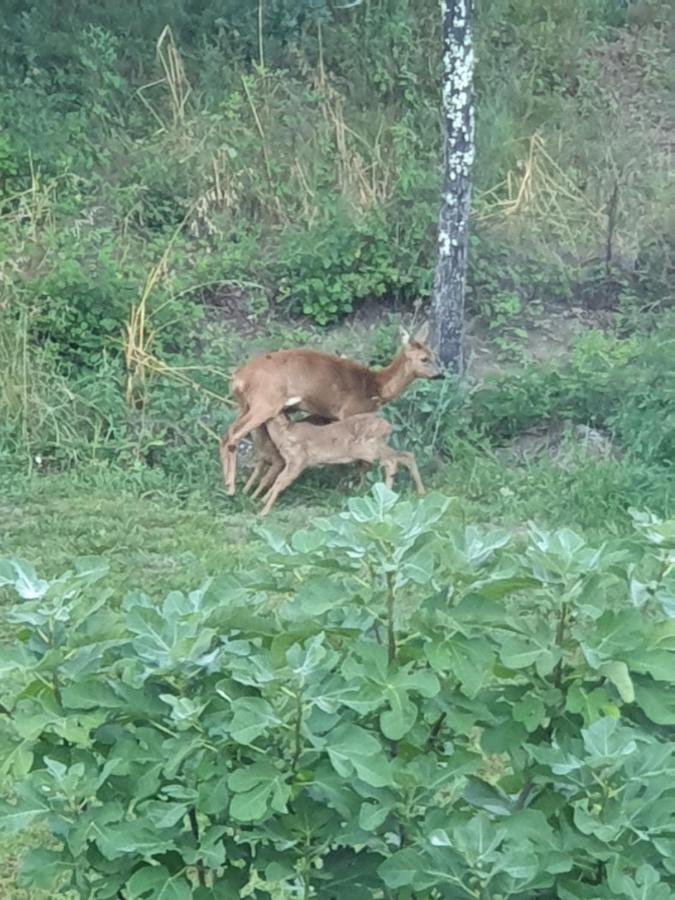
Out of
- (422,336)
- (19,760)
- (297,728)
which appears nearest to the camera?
(297,728)

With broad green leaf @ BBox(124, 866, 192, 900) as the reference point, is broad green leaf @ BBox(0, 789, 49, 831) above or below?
above

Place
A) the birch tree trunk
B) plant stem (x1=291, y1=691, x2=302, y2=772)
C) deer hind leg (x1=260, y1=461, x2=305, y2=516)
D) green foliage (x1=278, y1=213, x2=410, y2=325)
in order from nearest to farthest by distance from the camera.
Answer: plant stem (x1=291, y1=691, x2=302, y2=772)
deer hind leg (x1=260, y1=461, x2=305, y2=516)
the birch tree trunk
green foliage (x1=278, y1=213, x2=410, y2=325)

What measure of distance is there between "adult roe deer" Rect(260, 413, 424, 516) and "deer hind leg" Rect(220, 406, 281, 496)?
8.4 inches

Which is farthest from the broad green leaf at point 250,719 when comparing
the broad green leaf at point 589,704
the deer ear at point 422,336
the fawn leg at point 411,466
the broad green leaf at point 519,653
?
the deer ear at point 422,336

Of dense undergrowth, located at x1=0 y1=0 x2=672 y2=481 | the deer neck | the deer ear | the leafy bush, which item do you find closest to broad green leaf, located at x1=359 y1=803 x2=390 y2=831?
the leafy bush

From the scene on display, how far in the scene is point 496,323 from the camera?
12023mm

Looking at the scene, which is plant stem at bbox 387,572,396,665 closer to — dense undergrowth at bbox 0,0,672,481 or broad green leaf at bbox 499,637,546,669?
broad green leaf at bbox 499,637,546,669

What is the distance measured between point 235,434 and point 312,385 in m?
0.59

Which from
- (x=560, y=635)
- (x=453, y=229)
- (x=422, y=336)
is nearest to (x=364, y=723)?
(x=560, y=635)

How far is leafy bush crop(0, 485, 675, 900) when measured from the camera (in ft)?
8.89

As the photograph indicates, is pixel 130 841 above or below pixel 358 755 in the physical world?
below

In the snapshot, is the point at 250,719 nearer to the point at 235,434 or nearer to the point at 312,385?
the point at 235,434

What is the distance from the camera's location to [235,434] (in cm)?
Answer: 978

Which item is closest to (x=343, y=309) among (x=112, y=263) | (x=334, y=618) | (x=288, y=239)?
(x=288, y=239)
